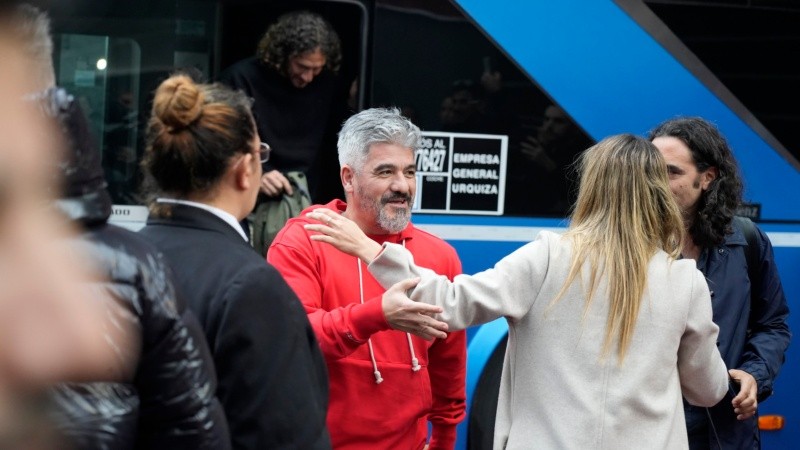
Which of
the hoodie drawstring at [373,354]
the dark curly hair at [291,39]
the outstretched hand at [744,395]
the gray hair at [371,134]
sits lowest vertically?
the outstretched hand at [744,395]

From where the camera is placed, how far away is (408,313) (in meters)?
3.01

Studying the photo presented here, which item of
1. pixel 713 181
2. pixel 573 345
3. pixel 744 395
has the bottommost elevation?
pixel 744 395

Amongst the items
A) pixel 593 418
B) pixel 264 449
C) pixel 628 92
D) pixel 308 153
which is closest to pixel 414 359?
pixel 593 418

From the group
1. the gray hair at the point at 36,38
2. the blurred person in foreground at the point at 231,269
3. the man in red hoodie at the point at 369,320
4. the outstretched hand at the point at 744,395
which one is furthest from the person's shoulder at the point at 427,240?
the gray hair at the point at 36,38

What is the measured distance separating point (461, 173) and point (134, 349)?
3.55 meters

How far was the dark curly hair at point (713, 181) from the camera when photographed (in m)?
3.90

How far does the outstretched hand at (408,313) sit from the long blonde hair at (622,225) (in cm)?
32

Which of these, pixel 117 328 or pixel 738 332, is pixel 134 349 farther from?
pixel 738 332

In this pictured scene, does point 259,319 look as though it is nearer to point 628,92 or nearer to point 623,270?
point 623,270

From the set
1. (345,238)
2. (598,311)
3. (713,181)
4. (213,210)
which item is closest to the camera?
(213,210)

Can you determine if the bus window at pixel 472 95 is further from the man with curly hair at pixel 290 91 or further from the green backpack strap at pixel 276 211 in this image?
the green backpack strap at pixel 276 211

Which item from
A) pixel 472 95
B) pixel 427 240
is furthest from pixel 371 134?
pixel 472 95

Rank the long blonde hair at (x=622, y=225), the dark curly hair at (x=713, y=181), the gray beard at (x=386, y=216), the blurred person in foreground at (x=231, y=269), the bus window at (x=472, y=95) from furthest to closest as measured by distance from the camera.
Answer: the bus window at (x=472, y=95) < the dark curly hair at (x=713, y=181) < the gray beard at (x=386, y=216) < the long blonde hair at (x=622, y=225) < the blurred person in foreground at (x=231, y=269)

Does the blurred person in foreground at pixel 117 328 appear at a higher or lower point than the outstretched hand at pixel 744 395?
higher
